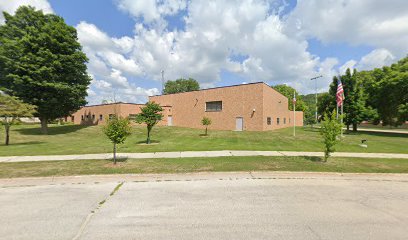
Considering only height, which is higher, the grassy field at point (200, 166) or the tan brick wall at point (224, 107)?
the tan brick wall at point (224, 107)

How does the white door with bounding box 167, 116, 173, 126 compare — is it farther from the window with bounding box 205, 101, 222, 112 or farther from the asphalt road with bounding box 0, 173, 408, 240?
the asphalt road with bounding box 0, 173, 408, 240

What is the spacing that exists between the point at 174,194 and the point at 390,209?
568 centimetres

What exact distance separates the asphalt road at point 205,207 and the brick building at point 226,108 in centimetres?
2116

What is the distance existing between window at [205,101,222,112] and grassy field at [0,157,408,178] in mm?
21695

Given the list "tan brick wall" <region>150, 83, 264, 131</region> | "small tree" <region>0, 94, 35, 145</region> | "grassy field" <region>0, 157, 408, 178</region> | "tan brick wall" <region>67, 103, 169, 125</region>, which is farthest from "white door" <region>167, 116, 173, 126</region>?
"grassy field" <region>0, 157, 408, 178</region>

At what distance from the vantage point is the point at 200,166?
29.8 feet

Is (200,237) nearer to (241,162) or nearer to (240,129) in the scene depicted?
(241,162)

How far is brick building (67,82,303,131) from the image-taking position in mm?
28531

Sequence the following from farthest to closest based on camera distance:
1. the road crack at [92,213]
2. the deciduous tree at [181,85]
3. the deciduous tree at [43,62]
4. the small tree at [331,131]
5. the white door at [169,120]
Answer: the deciduous tree at [181,85] < the white door at [169,120] < the deciduous tree at [43,62] < the small tree at [331,131] < the road crack at [92,213]

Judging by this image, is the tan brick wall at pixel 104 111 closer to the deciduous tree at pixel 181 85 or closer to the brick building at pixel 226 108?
the brick building at pixel 226 108

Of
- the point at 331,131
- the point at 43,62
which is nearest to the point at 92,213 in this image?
the point at 331,131

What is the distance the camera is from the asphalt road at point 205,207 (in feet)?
13.0

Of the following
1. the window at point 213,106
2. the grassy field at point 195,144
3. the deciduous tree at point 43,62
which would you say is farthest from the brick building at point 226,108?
the deciduous tree at point 43,62

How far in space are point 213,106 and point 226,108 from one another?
2671 mm
